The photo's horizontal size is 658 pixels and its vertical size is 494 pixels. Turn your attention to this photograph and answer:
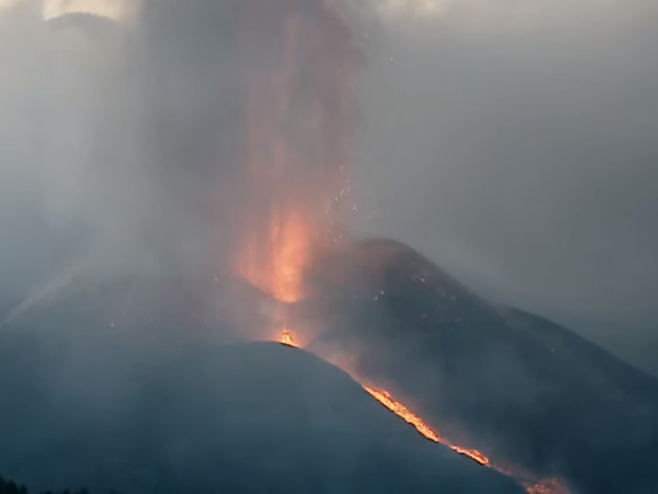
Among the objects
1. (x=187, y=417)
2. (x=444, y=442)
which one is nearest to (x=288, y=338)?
(x=187, y=417)

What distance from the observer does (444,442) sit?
76125mm

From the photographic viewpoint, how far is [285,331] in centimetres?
7769

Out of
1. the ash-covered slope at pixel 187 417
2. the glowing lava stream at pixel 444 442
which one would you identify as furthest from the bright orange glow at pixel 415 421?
the ash-covered slope at pixel 187 417

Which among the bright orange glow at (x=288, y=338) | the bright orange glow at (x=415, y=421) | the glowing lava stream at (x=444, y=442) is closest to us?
the glowing lava stream at (x=444, y=442)

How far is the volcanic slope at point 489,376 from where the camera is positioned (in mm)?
77562

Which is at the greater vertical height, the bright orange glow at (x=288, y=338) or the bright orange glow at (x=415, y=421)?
the bright orange glow at (x=288, y=338)

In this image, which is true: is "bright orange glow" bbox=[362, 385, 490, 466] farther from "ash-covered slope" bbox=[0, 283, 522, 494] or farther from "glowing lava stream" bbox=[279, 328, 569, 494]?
"ash-covered slope" bbox=[0, 283, 522, 494]

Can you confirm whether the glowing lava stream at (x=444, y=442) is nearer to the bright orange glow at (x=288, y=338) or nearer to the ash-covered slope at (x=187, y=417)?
the bright orange glow at (x=288, y=338)

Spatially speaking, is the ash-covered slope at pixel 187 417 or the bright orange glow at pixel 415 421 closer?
the ash-covered slope at pixel 187 417

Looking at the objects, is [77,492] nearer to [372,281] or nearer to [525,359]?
[372,281]

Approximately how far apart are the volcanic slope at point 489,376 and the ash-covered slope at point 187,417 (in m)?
2.60

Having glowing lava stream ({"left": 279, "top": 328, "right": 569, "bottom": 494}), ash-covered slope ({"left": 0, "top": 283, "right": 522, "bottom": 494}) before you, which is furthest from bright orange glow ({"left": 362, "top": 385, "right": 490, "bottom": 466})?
ash-covered slope ({"left": 0, "top": 283, "right": 522, "bottom": 494})

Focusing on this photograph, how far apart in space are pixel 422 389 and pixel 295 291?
1203 centimetres

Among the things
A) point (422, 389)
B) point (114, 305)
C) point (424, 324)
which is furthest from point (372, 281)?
point (114, 305)
